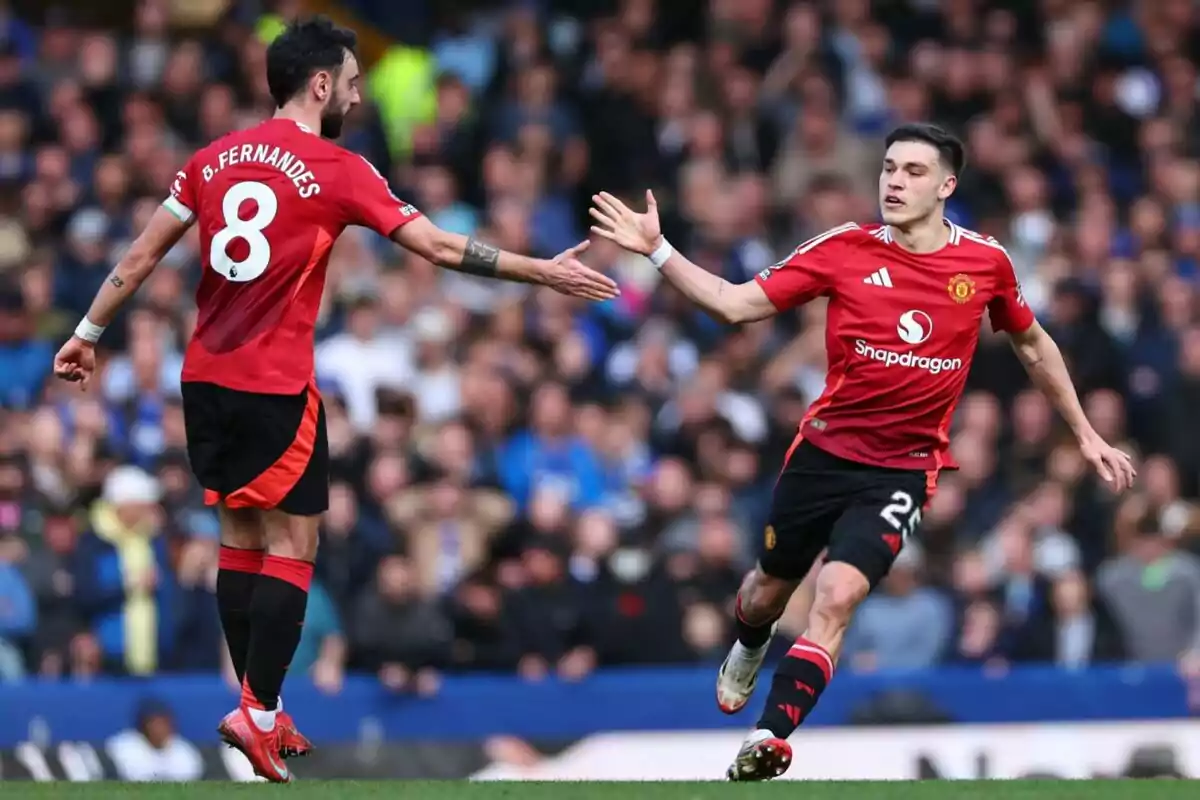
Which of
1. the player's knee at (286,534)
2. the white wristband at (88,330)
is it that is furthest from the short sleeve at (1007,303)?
the white wristband at (88,330)

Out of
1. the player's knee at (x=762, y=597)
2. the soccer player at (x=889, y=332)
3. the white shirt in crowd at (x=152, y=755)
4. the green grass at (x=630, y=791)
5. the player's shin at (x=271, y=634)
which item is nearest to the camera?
the green grass at (x=630, y=791)

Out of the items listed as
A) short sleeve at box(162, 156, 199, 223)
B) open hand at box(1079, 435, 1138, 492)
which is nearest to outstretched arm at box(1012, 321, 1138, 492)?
open hand at box(1079, 435, 1138, 492)

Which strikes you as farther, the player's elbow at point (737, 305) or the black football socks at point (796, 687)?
the player's elbow at point (737, 305)

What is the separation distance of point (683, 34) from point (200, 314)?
10.3 m

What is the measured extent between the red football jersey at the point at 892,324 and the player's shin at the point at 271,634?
2.12 meters

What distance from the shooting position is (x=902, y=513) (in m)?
9.30

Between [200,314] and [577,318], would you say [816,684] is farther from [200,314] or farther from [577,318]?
[577,318]

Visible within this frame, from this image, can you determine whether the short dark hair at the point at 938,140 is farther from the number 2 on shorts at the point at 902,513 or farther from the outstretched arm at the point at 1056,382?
the number 2 on shorts at the point at 902,513

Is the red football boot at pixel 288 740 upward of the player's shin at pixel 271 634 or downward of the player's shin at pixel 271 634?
downward

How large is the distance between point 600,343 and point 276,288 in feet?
23.7

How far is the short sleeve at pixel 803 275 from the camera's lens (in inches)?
369

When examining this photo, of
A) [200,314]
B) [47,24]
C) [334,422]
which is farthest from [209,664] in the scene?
[47,24]

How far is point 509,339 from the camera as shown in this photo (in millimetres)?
15625

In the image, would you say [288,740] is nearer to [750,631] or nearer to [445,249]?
[445,249]
